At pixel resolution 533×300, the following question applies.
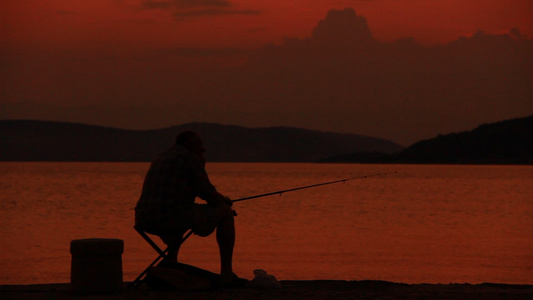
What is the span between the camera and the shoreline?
6449 millimetres

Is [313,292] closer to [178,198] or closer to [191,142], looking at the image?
[178,198]

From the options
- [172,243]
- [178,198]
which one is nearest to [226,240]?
[172,243]

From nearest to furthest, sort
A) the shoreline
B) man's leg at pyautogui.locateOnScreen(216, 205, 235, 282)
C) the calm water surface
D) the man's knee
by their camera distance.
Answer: the shoreline < the man's knee < man's leg at pyautogui.locateOnScreen(216, 205, 235, 282) < the calm water surface

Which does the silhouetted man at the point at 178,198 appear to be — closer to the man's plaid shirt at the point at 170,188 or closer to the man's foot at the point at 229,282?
the man's plaid shirt at the point at 170,188

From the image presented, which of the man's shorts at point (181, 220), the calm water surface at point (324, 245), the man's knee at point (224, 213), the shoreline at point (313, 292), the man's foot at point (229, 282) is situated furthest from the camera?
the calm water surface at point (324, 245)

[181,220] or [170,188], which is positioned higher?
[170,188]

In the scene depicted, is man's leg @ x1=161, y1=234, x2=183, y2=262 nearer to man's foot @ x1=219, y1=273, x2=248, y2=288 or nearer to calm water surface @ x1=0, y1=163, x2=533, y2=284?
man's foot @ x1=219, y1=273, x2=248, y2=288

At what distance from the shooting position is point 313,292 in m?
6.75

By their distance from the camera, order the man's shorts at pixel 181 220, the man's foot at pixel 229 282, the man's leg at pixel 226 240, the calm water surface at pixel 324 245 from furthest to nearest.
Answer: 1. the calm water surface at pixel 324 245
2. the man's foot at pixel 229 282
3. the man's leg at pixel 226 240
4. the man's shorts at pixel 181 220

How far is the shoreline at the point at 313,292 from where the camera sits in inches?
254

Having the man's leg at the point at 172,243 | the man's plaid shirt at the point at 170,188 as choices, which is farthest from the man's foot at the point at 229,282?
the man's plaid shirt at the point at 170,188

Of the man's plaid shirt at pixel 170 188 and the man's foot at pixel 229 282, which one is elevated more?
the man's plaid shirt at pixel 170 188

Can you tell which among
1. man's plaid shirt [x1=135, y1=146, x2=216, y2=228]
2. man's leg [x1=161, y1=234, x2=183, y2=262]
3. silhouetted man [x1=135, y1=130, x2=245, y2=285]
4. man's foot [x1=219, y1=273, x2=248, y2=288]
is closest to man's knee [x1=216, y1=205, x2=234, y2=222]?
silhouetted man [x1=135, y1=130, x2=245, y2=285]

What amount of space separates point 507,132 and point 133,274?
142990 millimetres
